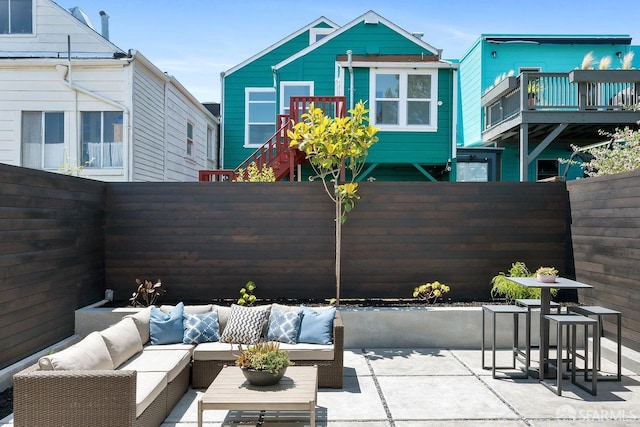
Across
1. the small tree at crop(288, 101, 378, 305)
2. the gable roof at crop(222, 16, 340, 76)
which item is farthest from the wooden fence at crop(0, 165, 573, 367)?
the gable roof at crop(222, 16, 340, 76)

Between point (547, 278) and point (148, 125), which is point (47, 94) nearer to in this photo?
point (148, 125)

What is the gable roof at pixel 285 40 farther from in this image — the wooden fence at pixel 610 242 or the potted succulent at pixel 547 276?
the potted succulent at pixel 547 276

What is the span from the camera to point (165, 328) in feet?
18.7

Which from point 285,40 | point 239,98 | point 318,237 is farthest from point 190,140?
point 318,237

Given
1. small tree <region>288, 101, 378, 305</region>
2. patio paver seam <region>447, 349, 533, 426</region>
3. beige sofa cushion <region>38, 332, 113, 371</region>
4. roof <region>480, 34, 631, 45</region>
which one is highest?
roof <region>480, 34, 631, 45</region>

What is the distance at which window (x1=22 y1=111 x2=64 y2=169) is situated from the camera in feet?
35.0

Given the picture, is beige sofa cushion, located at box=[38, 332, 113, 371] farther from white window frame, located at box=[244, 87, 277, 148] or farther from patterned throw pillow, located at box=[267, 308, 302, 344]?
white window frame, located at box=[244, 87, 277, 148]

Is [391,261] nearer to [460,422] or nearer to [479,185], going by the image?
[479,185]

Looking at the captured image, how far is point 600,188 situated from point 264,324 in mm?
4827

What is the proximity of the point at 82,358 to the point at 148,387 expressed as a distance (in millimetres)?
587

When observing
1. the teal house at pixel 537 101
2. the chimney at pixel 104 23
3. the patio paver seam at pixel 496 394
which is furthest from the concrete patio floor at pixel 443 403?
the chimney at pixel 104 23

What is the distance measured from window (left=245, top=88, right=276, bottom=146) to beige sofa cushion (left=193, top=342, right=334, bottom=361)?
9.60m

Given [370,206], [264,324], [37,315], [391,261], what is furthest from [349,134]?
[37,315]

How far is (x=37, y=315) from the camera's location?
5809 mm
